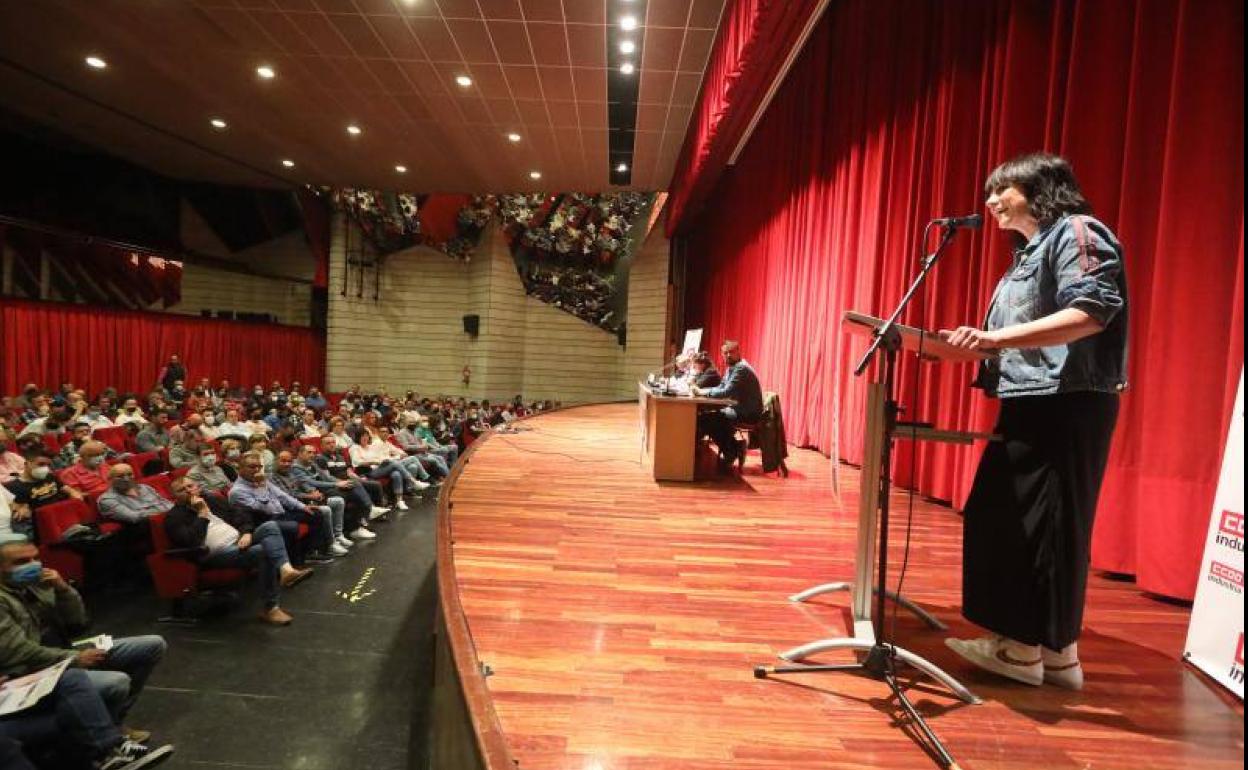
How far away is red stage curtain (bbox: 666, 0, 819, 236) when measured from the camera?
A: 4.33 metres

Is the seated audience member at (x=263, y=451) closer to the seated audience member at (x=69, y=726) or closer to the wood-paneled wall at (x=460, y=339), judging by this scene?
the seated audience member at (x=69, y=726)

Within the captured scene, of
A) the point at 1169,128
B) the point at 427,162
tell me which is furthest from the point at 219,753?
the point at 427,162

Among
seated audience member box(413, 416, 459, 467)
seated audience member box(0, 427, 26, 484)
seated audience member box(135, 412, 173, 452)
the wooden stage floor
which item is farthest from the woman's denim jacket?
seated audience member box(413, 416, 459, 467)

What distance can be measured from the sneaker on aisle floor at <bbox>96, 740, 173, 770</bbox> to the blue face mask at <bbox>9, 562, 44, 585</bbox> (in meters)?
0.83

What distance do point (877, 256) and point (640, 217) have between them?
9.33m

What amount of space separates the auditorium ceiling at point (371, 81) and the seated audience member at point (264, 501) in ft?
13.4

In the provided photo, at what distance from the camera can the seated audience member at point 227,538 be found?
13.2ft

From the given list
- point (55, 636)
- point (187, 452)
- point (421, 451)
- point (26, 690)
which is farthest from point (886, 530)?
point (421, 451)

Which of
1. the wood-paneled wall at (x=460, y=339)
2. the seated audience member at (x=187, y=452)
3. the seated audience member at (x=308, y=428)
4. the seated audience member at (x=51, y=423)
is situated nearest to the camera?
the seated audience member at (x=187, y=452)

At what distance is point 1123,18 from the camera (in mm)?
2416

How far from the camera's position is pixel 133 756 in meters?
2.76

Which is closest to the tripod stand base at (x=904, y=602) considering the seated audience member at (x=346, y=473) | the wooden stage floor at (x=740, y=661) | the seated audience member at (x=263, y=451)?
the wooden stage floor at (x=740, y=661)

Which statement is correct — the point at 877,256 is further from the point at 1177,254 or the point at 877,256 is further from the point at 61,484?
the point at 61,484

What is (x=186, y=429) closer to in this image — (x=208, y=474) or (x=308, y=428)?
(x=308, y=428)
